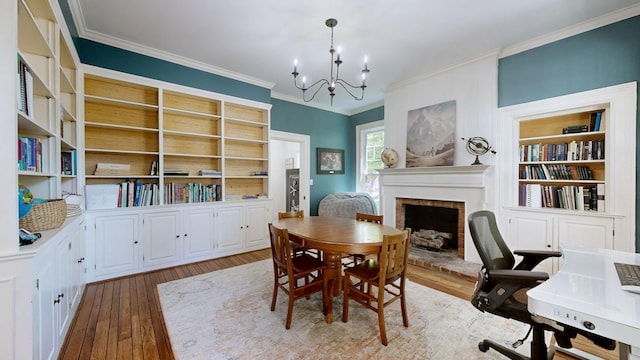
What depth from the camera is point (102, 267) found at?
9.54ft

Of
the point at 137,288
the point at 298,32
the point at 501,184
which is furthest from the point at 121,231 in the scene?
the point at 501,184

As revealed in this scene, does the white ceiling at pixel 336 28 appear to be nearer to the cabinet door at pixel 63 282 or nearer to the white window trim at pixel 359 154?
the white window trim at pixel 359 154

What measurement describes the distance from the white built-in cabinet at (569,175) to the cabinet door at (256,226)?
3.46m

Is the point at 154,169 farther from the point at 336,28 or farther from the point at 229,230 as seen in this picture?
the point at 336,28

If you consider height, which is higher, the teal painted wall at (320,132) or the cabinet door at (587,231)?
the teal painted wall at (320,132)

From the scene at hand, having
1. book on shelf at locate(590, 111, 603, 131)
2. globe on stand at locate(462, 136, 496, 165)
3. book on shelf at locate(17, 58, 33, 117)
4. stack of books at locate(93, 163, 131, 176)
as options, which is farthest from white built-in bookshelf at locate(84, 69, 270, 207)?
book on shelf at locate(590, 111, 603, 131)

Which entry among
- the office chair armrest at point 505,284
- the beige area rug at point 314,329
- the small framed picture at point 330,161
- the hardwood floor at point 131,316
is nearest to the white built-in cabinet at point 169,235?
the hardwood floor at point 131,316

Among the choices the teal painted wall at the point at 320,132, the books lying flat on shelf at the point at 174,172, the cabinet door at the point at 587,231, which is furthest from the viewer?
the teal painted wall at the point at 320,132

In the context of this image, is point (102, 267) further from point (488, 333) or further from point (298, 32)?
point (488, 333)

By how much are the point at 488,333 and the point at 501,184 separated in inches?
77.7

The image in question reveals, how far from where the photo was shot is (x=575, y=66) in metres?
2.71

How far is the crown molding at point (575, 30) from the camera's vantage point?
2.41 meters

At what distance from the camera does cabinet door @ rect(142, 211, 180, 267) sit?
3.18 m

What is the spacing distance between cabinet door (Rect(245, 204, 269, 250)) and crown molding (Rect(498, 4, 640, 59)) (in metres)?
4.06
